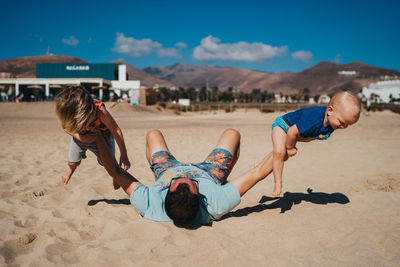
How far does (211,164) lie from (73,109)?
4.84 ft

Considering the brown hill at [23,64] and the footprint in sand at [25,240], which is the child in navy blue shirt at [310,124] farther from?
the brown hill at [23,64]

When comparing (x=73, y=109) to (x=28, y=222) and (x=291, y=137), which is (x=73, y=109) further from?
(x=291, y=137)

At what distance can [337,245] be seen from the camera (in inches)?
86.7

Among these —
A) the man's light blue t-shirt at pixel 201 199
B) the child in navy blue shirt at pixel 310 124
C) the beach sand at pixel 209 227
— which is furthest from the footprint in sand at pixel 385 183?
the man's light blue t-shirt at pixel 201 199

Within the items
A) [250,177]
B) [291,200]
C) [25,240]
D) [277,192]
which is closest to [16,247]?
[25,240]

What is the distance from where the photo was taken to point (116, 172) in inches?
112

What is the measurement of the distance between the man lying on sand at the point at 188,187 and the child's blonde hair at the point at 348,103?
2.81ft

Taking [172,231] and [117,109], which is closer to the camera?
[172,231]

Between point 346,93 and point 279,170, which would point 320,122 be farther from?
point 279,170

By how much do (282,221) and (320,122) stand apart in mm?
1057

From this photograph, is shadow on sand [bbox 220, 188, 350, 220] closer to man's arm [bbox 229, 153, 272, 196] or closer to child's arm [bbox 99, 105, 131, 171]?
man's arm [bbox 229, 153, 272, 196]

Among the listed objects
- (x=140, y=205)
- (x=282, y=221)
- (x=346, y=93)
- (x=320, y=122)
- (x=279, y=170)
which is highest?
(x=346, y=93)

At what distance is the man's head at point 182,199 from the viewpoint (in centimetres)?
230

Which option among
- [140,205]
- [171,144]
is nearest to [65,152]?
[171,144]
